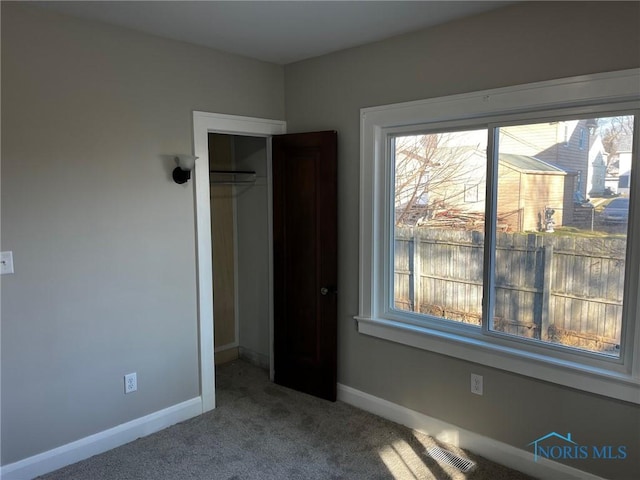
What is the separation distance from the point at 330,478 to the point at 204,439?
2.98 ft

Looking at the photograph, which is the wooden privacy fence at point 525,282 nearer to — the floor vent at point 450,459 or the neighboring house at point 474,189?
the neighboring house at point 474,189

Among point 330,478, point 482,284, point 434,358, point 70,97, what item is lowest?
point 330,478

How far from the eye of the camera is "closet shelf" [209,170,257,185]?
406 cm

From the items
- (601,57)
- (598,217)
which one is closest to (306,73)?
(601,57)

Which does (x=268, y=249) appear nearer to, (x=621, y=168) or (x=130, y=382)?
(x=130, y=382)

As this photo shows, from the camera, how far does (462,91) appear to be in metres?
2.70

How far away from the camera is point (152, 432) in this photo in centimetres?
304

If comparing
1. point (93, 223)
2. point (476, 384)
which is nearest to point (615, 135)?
point (476, 384)

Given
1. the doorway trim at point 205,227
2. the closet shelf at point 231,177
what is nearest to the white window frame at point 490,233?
the doorway trim at point 205,227

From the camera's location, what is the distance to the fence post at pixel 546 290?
252 centimetres

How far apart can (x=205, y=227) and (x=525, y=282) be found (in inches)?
83.2

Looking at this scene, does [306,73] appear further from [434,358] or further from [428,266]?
[434,358]

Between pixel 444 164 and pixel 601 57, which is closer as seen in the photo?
pixel 601 57

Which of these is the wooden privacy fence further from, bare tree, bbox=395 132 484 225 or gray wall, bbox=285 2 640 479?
gray wall, bbox=285 2 640 479
